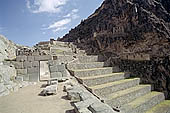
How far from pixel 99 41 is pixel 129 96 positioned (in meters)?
7.20

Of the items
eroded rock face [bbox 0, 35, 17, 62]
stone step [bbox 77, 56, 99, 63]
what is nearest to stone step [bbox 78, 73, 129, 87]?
stone step [bbox 77, 56, 99, 63]

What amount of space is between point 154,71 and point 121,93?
3339mm

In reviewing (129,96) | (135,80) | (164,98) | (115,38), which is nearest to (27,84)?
(129,96)

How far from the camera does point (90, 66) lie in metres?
7.02

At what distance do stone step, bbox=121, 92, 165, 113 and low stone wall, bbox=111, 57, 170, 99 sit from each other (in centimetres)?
89

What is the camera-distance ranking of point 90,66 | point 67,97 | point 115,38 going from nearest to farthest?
point 67,97
point 90,66
point 115,38

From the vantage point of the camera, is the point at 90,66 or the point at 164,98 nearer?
the point at 164,98

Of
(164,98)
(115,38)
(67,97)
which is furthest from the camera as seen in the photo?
(115,38)

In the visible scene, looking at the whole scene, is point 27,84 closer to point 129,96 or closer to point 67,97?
point 67,97

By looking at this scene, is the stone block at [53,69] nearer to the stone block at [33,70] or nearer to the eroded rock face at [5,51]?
the stone block at [33,70]

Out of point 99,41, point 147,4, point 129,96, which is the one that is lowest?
point 129,96

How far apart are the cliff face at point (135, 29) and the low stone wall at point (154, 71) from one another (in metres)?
0.74

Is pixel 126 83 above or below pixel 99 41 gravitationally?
below

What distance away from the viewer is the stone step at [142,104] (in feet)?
14.9
